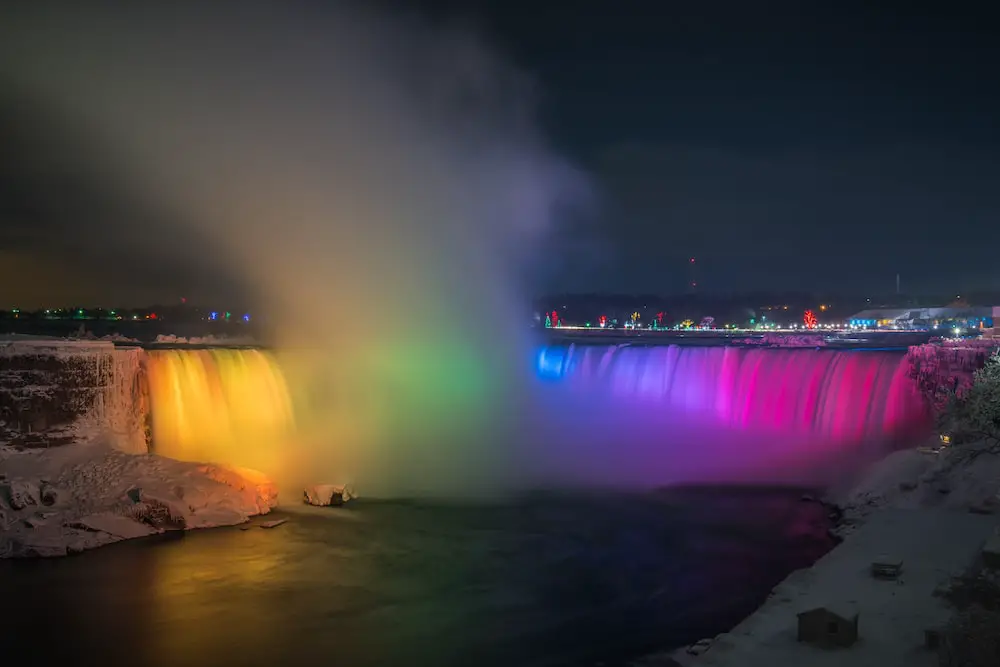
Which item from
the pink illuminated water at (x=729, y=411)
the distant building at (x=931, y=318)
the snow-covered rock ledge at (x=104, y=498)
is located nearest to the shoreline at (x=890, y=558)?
the pink illuminated water at (x=729, y=411)

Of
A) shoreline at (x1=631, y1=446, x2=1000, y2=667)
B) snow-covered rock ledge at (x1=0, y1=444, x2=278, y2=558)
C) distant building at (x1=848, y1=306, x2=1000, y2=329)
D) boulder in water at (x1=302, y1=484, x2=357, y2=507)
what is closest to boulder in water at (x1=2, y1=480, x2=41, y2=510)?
snow-covered rock ledge at (x1=0, y1=444, x2=278, y2=558)

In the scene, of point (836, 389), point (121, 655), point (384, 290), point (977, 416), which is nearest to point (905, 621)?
point (977, 416)

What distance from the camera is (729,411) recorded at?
30906 mm

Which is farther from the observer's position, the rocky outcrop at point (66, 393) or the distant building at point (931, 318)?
the distant building at point (931, 318)

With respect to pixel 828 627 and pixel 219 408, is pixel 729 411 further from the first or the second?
pixel 828 627

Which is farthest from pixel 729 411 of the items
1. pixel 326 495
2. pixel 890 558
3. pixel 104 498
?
pixel 104 498

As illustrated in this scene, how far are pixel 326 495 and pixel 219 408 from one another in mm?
6280

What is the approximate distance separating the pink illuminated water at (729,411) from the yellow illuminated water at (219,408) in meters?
10.0

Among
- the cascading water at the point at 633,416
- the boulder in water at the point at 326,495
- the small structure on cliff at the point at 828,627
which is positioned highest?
the cascading water at the point at 633,416

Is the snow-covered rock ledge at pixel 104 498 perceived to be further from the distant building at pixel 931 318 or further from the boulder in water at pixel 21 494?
the distant building at pixel 931 318

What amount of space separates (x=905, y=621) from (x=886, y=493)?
893cm

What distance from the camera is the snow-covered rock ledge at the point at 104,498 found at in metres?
18.5

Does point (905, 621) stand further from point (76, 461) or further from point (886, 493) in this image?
point (76, 461)

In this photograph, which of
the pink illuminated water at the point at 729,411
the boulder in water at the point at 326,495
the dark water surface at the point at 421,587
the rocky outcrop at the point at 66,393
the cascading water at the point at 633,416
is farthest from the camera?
the pink illuminated water at the point at 729,411
